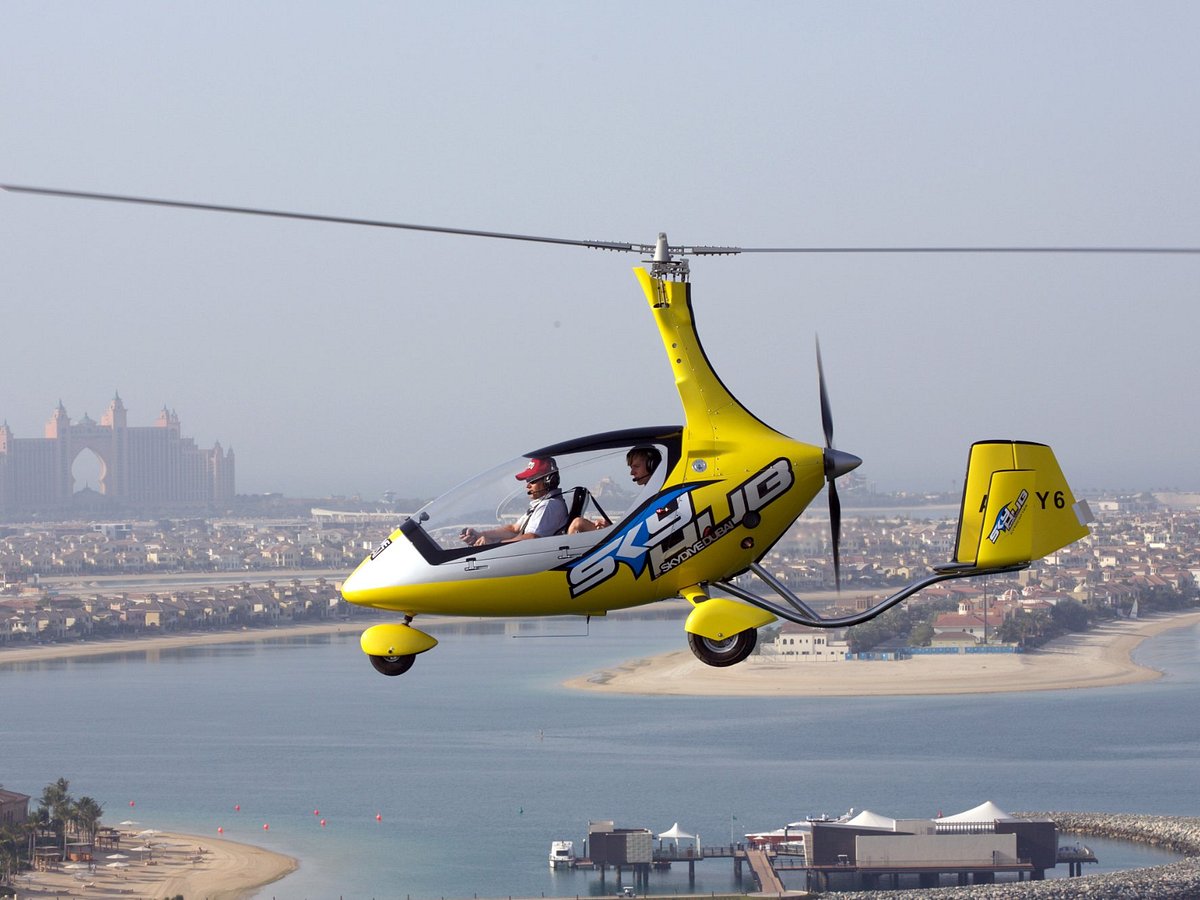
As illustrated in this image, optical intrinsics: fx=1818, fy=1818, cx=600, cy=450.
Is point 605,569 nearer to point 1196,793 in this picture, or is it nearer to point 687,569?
point 687,569

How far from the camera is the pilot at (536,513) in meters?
9.47

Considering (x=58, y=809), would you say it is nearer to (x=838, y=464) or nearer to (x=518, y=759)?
(x=518, y=759)

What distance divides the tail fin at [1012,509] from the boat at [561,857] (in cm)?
4338

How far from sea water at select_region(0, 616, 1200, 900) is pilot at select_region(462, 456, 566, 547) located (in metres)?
41.2

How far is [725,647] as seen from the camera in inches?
373

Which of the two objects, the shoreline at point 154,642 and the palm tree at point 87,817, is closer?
the palm tree at point 87,817

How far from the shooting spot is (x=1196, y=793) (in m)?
62.5

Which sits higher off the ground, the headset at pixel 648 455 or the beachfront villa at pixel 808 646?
the beachfront villa at pixel 808 646

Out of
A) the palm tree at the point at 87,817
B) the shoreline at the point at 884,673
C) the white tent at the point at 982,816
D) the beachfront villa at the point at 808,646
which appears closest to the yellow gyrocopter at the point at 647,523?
the white tent at the point at 982,816

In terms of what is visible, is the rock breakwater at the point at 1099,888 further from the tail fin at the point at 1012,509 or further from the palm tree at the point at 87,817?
the tail fin at the point at 1012,509

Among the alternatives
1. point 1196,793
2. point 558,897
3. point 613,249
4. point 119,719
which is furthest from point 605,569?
point 119,719

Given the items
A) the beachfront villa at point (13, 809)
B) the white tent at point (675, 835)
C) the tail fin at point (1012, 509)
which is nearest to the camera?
the tail fin at point (1012, 509)

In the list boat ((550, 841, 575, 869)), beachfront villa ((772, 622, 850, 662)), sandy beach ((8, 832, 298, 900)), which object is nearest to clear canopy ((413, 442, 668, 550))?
sandy beach ((8, 832, 298, 900))

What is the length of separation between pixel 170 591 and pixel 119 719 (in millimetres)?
55349
